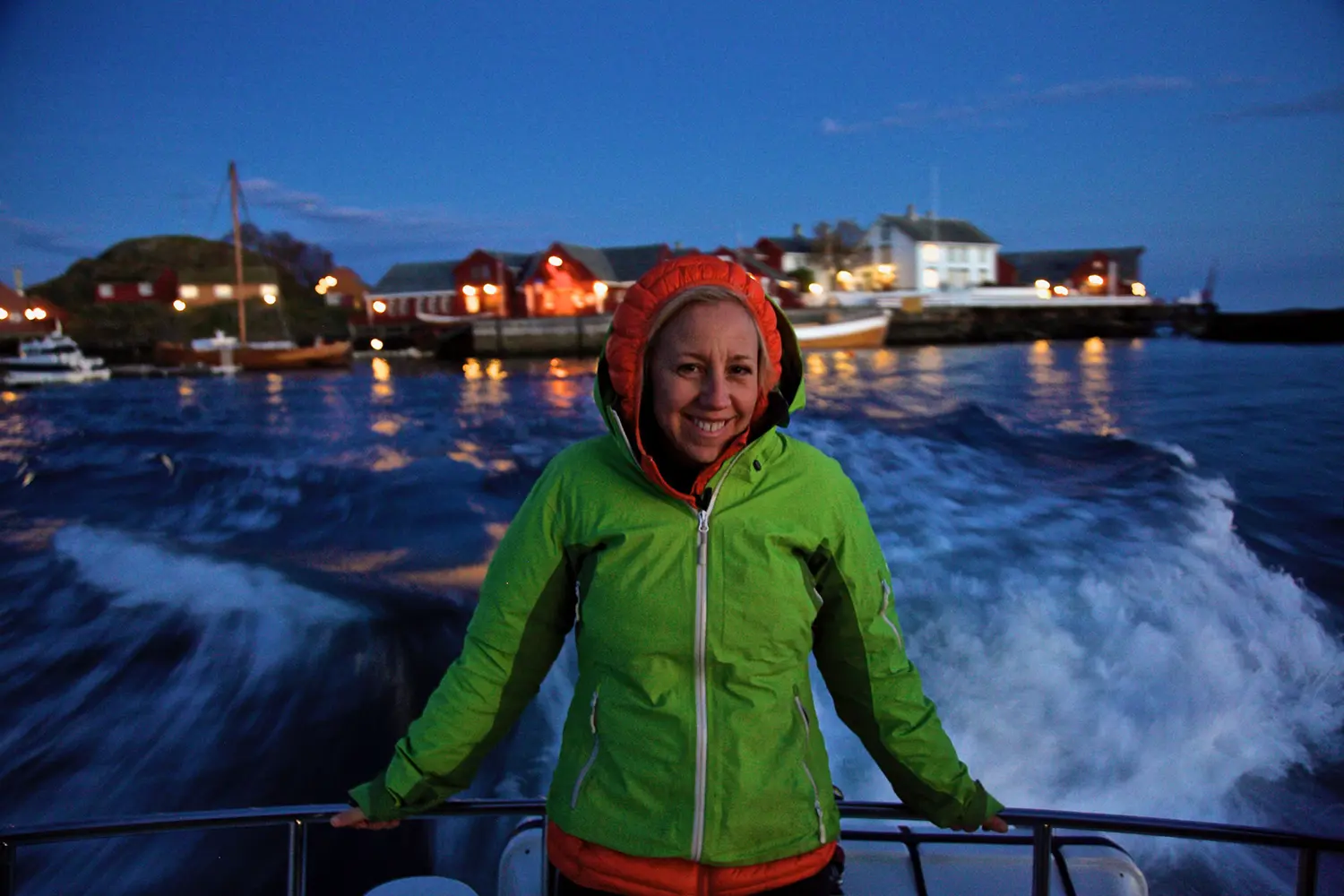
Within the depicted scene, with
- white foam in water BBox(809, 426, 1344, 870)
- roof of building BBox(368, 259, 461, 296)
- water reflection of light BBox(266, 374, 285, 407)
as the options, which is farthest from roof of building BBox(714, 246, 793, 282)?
white foam in water BBox(809, 426, 1344, 870)

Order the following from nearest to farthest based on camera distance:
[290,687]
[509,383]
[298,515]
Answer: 1. [290,687]
2. [298,515]
3. [509,383]

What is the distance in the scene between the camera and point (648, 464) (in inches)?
47.0

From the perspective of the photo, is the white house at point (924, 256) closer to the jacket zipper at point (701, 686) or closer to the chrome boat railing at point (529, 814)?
the chrome boat railing at point (529, 814)

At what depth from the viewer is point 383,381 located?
2316 centimetres

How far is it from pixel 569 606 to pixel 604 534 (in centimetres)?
16

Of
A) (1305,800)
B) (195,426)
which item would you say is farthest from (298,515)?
(1305,800)

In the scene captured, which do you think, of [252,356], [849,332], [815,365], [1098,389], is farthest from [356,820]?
[849,332]

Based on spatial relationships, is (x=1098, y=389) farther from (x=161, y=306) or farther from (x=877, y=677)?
(x=161, y=306)

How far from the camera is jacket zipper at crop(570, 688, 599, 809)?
1.22m

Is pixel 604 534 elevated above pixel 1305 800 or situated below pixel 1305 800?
above

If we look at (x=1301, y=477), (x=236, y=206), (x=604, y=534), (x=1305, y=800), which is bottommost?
(x=1305, y=800)

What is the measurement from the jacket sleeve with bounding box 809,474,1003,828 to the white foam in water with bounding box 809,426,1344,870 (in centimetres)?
280

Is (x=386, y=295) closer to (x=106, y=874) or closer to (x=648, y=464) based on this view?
(x=106, y=874)

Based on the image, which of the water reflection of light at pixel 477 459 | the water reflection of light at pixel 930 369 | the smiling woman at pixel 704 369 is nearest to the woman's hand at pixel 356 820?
the smiling woman at pixel 704 369
